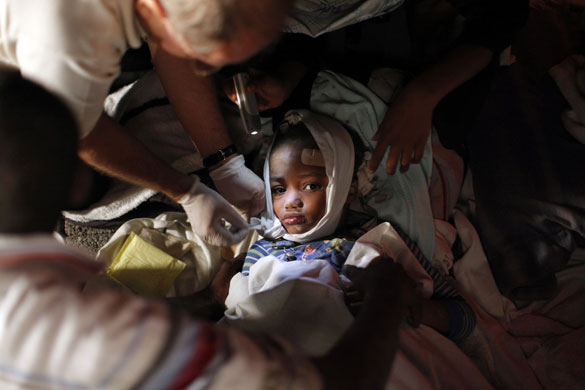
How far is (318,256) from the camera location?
1.37 metres

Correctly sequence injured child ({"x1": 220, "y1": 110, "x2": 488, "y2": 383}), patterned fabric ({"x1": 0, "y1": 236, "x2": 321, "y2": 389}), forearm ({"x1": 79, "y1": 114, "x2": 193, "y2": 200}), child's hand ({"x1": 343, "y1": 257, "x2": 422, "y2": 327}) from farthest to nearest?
forearm ({"x1": 79, "y1": 114, "x2": 193, "y2": 200}) → injured child ({"x1": 220, "y1": 110, "x2": 488, "y2": 383}) → child's hand ({"x1": 343, "y1": 257, "x2": 422, "y2": 327}) → patterned fabric ({"x1": 0, "y1": 236, "x2": 321, "y2": 389})

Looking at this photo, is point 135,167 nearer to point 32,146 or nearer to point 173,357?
point 32,146

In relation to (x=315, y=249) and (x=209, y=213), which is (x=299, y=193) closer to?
(x=315, y=249)

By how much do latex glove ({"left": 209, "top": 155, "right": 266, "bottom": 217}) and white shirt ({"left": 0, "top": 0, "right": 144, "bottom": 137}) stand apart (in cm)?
66

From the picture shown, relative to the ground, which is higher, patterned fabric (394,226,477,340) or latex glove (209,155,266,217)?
latex glove (209,155,266,217)

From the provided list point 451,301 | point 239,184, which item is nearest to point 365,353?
point 451,301

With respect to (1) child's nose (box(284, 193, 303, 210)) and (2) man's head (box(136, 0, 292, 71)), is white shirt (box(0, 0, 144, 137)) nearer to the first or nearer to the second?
(2) man's head (box(136, 0, 292, 71))

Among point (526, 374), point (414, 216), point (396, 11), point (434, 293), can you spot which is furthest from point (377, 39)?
point (526, 374)

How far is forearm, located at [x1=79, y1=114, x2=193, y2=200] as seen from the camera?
116 centimetres

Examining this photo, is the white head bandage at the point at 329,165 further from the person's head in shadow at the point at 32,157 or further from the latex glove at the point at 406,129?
the person's head in shadow at the point at 32,157

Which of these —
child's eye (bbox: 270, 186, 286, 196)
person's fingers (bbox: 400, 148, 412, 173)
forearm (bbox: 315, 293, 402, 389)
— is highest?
forearm (bbox: 315, 293, 402, 389)

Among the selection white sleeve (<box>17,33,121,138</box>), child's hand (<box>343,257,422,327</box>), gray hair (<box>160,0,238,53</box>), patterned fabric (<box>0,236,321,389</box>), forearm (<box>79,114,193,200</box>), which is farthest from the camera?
forearm (<box>79,114,193,200</box>)

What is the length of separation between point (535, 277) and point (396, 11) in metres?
1.08

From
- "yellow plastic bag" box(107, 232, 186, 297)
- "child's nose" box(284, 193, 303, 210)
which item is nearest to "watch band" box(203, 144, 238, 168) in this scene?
"child's nose" box(284, 193, 303, 210)
